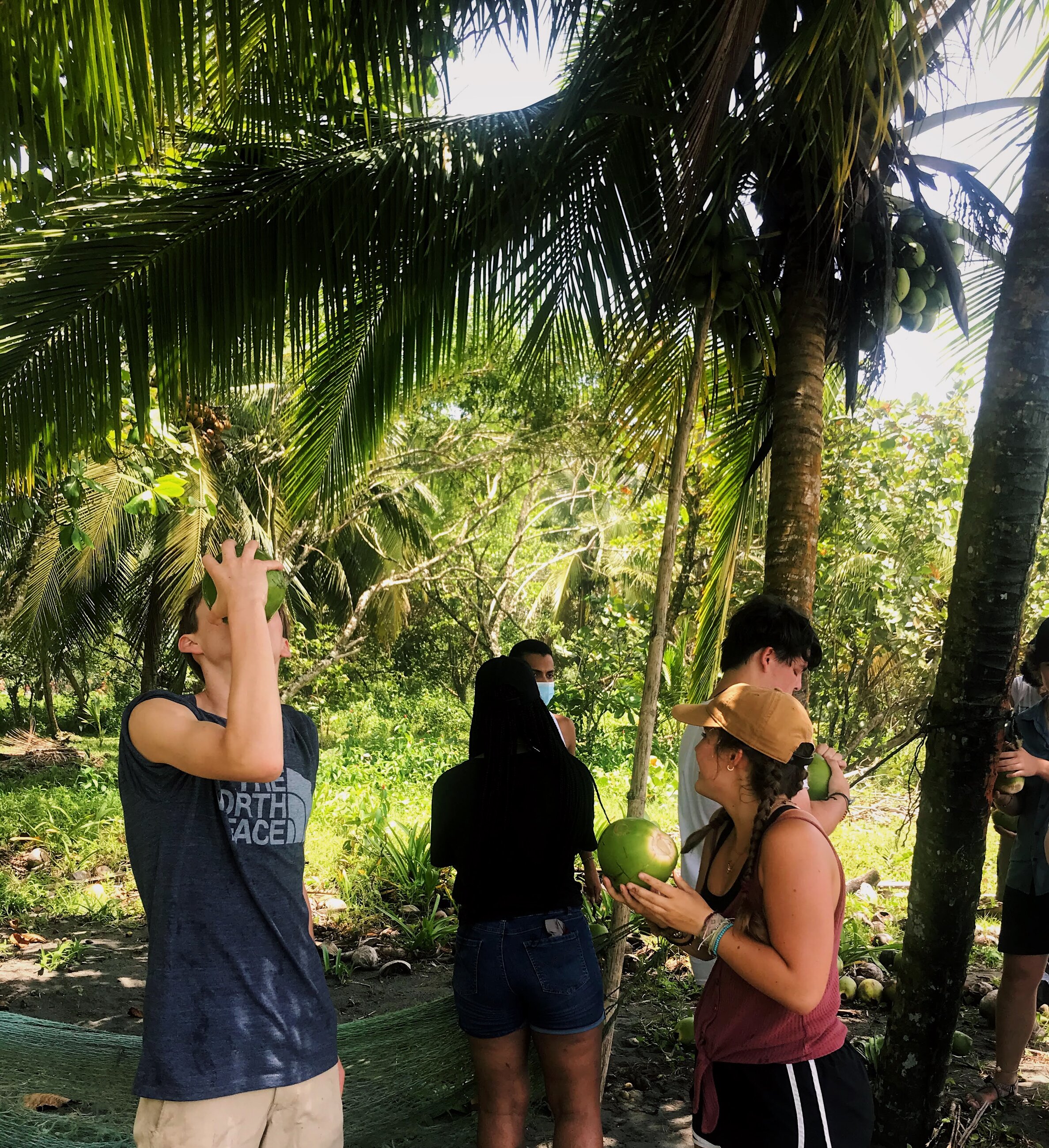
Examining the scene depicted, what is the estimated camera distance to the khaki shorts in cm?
162

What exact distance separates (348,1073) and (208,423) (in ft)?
22.1

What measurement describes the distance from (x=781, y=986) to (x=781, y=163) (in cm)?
293

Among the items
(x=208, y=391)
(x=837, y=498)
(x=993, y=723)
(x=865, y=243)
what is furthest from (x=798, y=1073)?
(x=837, y=498)

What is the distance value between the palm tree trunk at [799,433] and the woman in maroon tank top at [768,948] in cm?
169

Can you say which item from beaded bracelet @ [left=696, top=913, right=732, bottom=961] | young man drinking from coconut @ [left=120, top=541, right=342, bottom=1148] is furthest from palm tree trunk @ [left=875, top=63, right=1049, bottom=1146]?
young man drinking from coconut @ [left=120, top=541, right=342, bottom=1148]

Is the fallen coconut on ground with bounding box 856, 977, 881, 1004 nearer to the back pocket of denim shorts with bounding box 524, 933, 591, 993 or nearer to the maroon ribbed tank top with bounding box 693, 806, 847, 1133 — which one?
the back pocket of denim shorts with bounding box 524, 933, 591, 993

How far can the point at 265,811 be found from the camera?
1.77 metres

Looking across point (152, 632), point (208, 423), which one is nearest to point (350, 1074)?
point (208, 423)

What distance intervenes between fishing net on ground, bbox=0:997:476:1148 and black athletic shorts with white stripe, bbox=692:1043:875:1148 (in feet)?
3.88

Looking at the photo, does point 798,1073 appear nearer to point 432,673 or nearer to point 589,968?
point 589,968

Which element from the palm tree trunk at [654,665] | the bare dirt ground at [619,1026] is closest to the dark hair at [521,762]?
the palm tree trunk at [654,665]

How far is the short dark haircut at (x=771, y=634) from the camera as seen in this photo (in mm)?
2273

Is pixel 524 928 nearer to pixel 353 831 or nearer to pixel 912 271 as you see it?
pixel 912 271

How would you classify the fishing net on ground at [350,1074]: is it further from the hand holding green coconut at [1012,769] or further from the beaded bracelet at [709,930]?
the hand holding green coconut at [1012,769]
